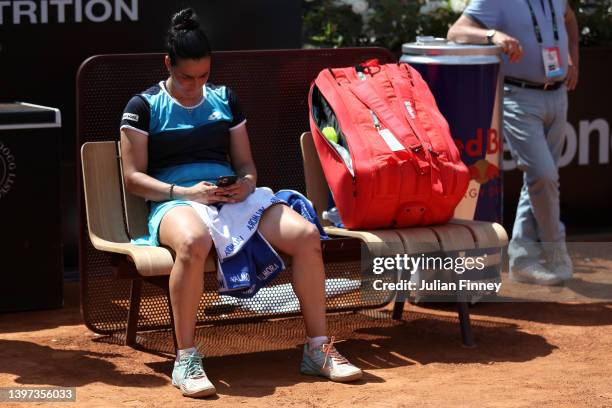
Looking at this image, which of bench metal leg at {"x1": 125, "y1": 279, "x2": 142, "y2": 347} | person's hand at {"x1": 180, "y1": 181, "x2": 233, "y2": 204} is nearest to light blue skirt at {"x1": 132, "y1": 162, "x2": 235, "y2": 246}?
person's hand at {"x1": 180, "y1": 181, "x2": 233, "y2": 204}

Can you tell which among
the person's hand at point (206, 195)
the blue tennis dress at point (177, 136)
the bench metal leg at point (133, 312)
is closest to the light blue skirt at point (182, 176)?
the blue tennis dress at point (177, 136)

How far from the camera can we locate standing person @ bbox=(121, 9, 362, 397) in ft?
16.7

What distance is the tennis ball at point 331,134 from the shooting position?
5.86 m

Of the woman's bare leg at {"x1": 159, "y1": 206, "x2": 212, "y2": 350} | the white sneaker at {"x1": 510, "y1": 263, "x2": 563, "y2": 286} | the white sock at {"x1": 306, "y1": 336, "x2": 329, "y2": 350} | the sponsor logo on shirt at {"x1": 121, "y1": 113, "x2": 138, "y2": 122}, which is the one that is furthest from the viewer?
the white sneaker at {"x1": 510, "y1": 263, "x2": 563, "y2": 286}

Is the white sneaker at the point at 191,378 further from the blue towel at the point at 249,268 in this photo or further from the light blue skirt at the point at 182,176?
the light blue skirt at the point at 182,176

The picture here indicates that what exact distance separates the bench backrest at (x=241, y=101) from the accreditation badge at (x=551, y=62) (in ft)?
3.17

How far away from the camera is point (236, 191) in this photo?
5355 mm

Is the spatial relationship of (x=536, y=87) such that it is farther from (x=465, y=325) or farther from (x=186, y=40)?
(x=186, y=40)

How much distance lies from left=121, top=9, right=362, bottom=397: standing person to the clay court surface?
0.69 feet

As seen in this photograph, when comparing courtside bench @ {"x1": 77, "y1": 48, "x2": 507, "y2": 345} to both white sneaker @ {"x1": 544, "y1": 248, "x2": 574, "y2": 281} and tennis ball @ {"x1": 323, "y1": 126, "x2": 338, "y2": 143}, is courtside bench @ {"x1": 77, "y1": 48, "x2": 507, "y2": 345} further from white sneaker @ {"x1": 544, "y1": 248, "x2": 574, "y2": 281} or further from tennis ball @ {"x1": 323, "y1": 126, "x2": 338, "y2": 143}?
white sneaker @ {"x1": 544, "y1": 248, "x2": 574, "y2": 281}

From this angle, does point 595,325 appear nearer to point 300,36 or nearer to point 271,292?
point 271,292

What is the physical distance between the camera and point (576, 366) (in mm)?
5574

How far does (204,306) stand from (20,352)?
2.92ft

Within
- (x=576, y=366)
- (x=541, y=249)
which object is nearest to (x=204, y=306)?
(x=576, y=366)
